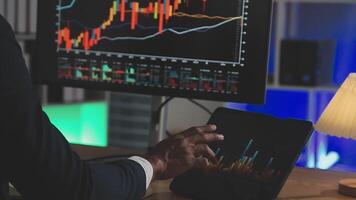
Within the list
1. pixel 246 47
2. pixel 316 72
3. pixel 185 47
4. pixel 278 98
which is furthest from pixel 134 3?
pixel 278 98

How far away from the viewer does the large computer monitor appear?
172cm

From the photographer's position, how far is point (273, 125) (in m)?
1.56

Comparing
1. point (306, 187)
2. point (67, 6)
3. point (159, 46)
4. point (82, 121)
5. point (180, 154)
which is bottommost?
point (82, 121)

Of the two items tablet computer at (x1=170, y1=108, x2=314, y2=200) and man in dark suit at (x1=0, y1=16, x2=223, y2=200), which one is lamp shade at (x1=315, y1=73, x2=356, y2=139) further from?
man in dark suit at (x1=0, y1=16, x2=223, y2=200)

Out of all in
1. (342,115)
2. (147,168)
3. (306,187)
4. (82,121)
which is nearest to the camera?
(147,168)

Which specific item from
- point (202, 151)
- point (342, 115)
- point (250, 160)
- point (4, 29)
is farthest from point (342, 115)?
point (4, 29)

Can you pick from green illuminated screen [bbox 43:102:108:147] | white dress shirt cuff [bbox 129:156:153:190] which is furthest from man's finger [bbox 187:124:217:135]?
green illuminated screen [bbox 43:102:108:147]

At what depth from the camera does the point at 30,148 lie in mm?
1101

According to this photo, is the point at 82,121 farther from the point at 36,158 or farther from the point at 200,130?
the point at 36,158

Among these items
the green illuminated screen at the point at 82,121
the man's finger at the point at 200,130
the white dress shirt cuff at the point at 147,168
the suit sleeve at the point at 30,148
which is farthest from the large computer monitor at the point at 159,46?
the green illuminated screen at the point at 82,121

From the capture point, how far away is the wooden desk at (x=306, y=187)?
60.4 inches

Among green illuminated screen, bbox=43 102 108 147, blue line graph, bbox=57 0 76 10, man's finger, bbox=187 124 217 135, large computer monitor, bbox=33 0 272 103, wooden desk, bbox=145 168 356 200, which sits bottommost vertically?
green illuminated screen, bbox=43 102 108 147

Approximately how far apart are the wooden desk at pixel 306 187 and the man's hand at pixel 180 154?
0.17m

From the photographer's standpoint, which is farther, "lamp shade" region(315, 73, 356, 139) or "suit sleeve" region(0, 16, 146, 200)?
"lamp shade" region(315, 73, 356, 139)
